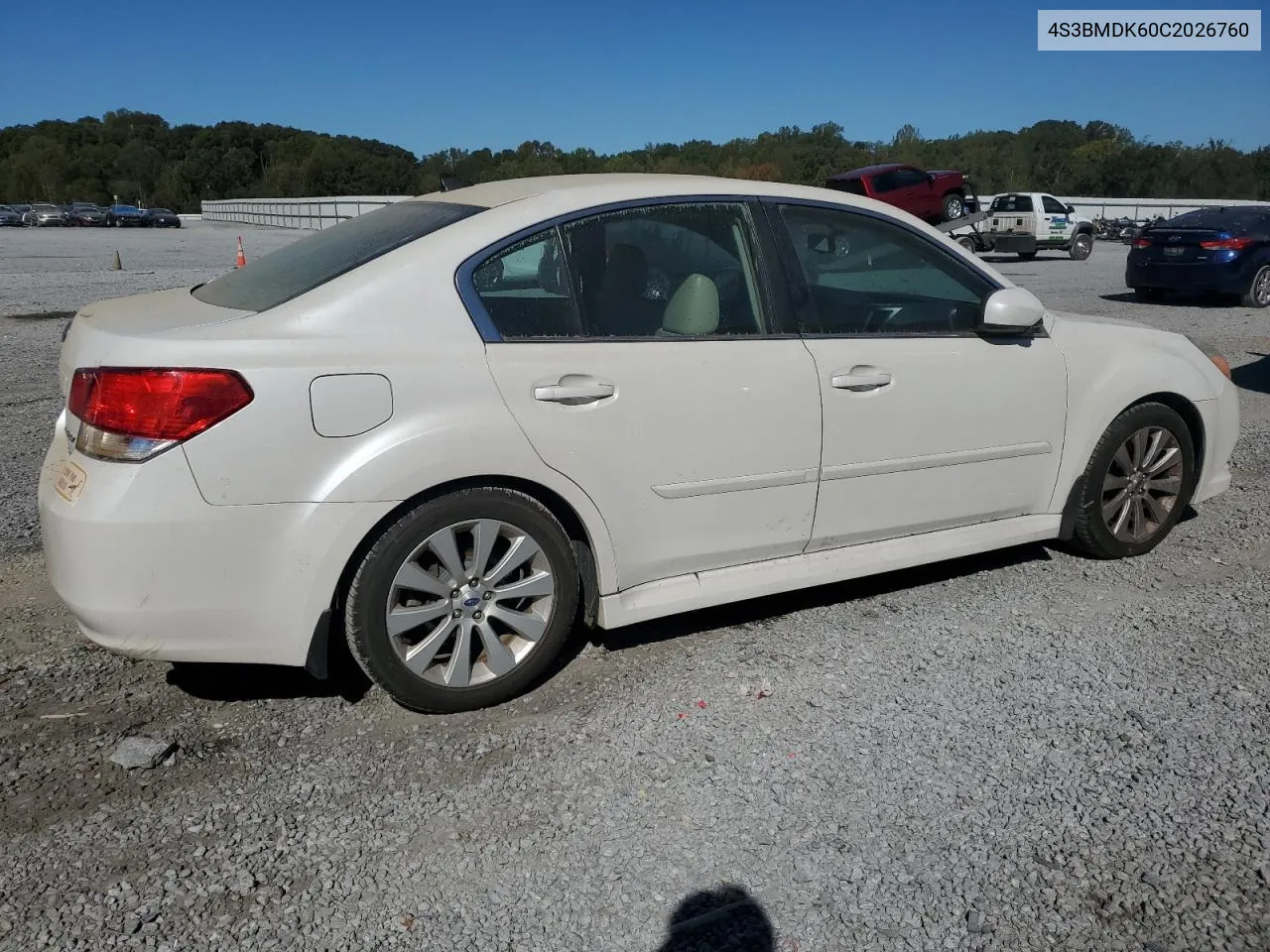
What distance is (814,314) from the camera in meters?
3.80

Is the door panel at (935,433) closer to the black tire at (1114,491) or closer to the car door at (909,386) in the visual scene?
the car door at (909,386)

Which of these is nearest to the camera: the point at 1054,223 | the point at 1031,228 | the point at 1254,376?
the point at 1254,376

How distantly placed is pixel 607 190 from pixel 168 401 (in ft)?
5.21

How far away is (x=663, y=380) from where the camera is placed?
11.2 feet

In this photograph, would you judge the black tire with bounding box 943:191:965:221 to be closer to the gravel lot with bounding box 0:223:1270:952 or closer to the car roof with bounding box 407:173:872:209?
the gravel lot with bounding box 0:223:1270:952

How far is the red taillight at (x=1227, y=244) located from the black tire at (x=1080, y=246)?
1361 centimetres

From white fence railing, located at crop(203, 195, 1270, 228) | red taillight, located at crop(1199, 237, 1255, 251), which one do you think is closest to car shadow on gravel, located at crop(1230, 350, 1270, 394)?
red taillight, located at crop(1199, 237, 1255, 251)

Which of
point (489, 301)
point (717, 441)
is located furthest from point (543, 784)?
point (489, 301)

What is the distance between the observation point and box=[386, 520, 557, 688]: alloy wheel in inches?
124

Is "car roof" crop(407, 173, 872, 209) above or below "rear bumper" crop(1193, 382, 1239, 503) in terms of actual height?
above

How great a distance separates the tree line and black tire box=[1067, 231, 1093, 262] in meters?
22.9

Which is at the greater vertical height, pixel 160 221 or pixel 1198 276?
pixel 160 221

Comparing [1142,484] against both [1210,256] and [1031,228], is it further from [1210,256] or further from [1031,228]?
[1031,228]

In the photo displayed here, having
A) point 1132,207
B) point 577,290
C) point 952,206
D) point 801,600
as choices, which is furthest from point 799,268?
point 1132,207
